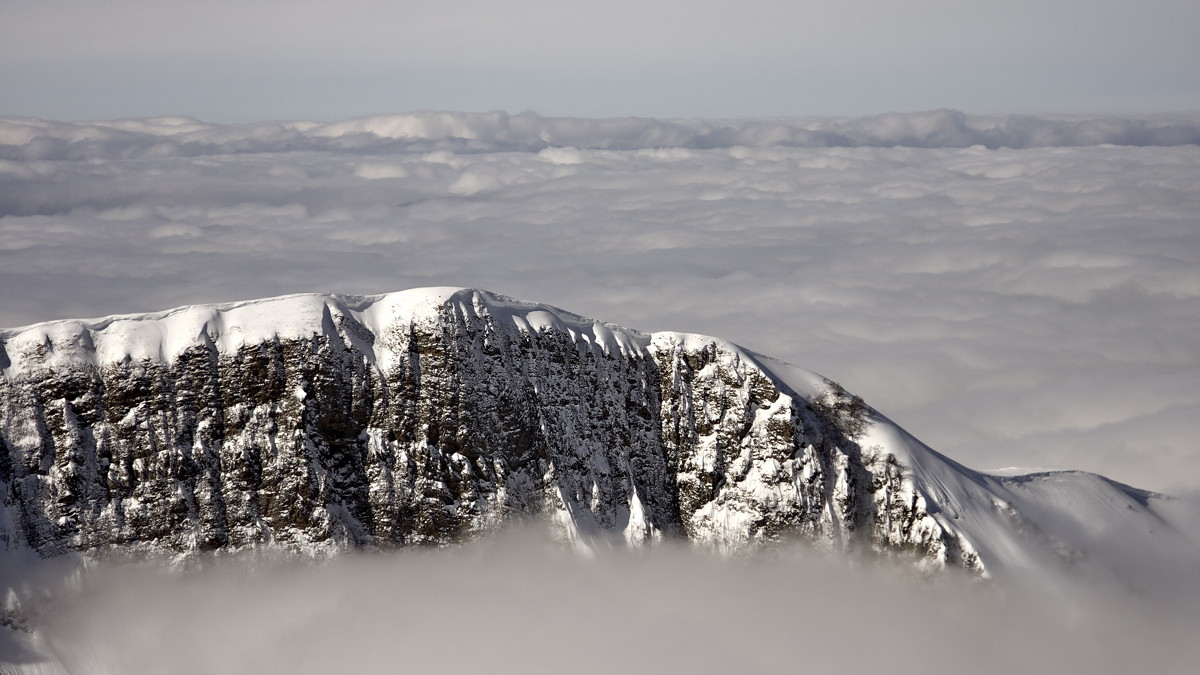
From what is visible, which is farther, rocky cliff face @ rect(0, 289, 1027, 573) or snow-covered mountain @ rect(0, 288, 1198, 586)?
snow-covered mountain @ rect(0, 288, 1198, 586)

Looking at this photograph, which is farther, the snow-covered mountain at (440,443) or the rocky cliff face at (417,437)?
the snow-covered mountain at (440,443)

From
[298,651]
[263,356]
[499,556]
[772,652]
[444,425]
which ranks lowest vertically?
[772,652]

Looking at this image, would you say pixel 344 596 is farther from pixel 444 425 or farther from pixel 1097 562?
pixel 1097 562

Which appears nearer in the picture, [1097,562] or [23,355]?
[23,355]

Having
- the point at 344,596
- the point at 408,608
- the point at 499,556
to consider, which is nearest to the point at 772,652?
the point at 499,556
